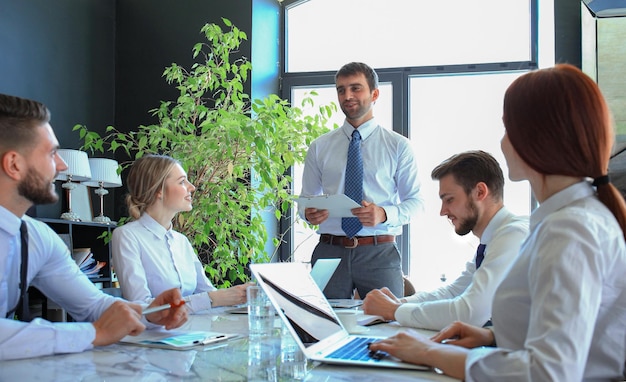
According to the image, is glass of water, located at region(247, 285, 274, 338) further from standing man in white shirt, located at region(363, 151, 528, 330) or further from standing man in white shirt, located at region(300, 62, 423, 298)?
standing man in white shirt, located at region(300, 62, 423, 298)

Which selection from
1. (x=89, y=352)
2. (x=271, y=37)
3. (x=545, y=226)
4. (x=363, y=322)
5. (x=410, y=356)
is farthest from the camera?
(x=271, y=37)

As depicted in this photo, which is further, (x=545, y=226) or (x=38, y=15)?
(x=38, y=15)

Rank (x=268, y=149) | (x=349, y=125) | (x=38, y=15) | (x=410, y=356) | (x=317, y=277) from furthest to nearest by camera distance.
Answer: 1. (x=38, y=15)
2. (x=268, y=149)
3. (x=349, y=125)
4. (x=317, y=277)
5. (x=410, y=356)

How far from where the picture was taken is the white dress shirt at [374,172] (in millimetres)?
3355

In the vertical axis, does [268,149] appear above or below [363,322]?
above

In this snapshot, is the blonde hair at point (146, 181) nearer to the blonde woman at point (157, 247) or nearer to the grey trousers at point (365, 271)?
→ the blonde woman at point (157, 247)

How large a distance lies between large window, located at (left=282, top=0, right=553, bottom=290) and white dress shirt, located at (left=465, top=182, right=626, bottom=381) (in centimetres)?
411

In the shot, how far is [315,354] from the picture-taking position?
134cm

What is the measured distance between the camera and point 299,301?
1497 millimetres

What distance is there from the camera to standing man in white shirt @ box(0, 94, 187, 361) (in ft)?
5.15

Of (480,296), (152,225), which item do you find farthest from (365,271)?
(480,296)

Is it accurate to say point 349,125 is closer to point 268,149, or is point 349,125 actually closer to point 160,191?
point 268,149

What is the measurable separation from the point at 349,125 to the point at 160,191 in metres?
1.25

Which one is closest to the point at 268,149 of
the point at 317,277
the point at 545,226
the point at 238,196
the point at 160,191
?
the point at 238,196
